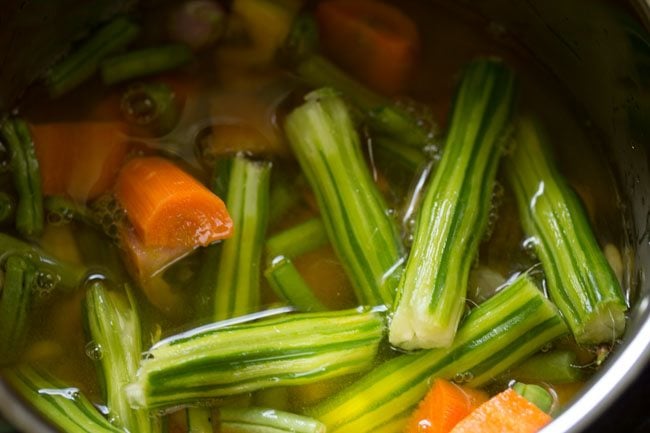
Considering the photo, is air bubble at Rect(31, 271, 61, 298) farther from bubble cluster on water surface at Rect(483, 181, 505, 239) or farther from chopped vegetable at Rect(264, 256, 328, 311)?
bubble cluster on water surface at Rect(483, 181, 505, 239)

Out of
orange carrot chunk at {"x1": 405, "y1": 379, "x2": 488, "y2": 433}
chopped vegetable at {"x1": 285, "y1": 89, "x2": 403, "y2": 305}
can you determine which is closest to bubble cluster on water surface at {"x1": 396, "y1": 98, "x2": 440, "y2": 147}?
chopped vegetable at {"x1": 285, "y1": 89, "x2": 403, "y2": 305}

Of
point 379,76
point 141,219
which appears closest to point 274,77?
point 379,76

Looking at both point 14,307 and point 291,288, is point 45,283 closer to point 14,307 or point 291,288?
point 14,307

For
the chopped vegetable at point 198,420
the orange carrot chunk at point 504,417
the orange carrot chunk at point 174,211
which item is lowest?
the chopped vegetable at point 198,420

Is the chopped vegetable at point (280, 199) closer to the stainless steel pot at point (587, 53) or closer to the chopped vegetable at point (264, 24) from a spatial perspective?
the chopped vegetable at point (264, 24)

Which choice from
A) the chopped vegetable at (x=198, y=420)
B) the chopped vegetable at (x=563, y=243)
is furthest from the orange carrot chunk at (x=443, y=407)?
the chopped vegetable at (x=198, y=420)

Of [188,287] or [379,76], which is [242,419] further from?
[379,76]
